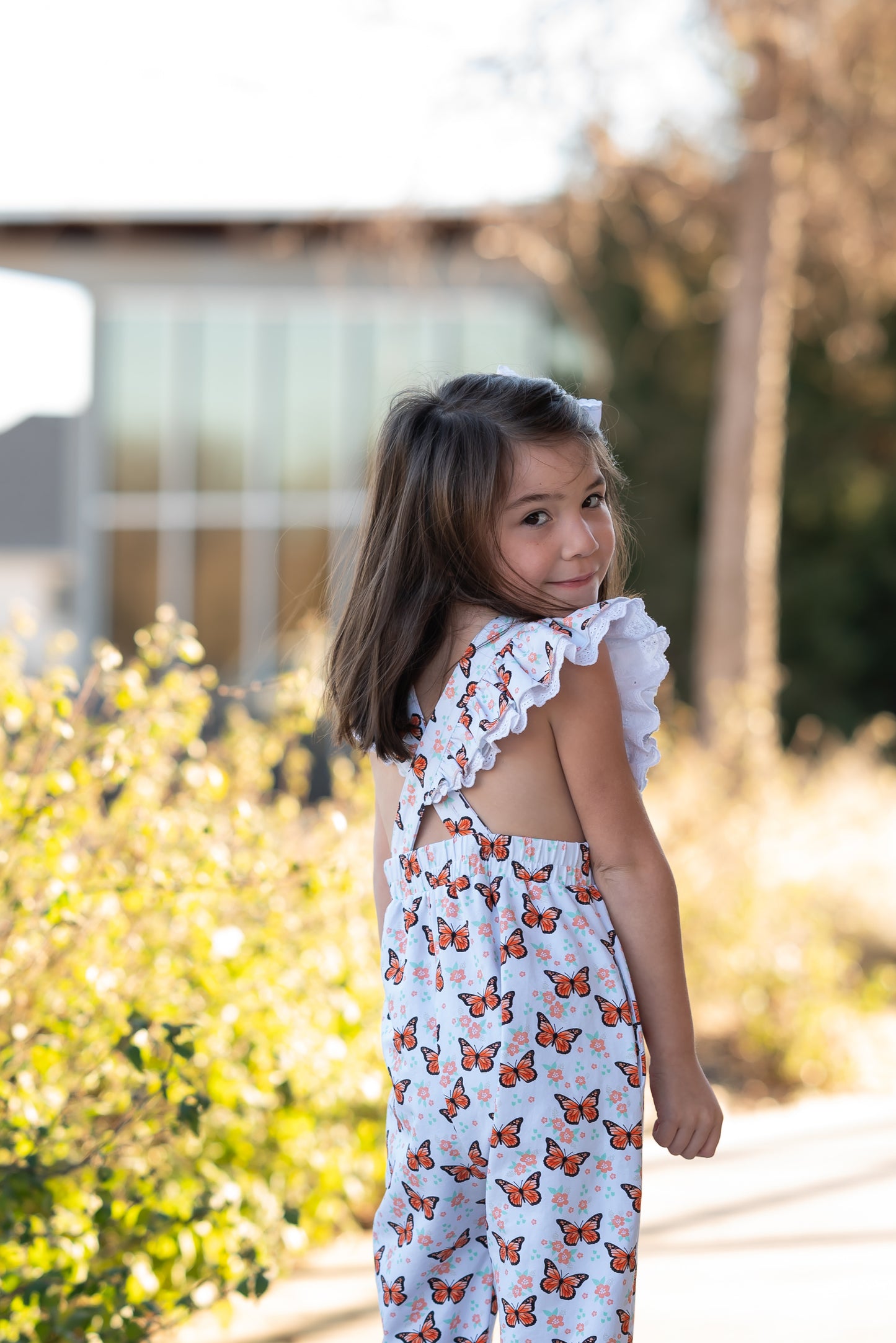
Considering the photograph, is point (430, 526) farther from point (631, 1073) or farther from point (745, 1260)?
point (745, 1260)

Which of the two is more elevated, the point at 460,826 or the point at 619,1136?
the point at 460,826

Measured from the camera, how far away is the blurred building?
17812 millimetres

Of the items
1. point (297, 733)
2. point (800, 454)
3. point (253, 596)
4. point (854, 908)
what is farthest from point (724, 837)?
point (253, 596)

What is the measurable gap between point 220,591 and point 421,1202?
16.8 m

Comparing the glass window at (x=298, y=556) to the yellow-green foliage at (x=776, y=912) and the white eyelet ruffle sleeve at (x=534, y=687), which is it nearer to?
the yellow-green foliage at (x=776, y=912)

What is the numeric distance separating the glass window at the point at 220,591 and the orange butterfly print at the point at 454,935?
54.9 feet

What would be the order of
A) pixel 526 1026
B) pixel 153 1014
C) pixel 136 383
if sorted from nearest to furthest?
pixel 526 1026, pixel 153 1014, pixel 136 383

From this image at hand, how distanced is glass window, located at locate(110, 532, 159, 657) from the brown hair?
55.7 feet

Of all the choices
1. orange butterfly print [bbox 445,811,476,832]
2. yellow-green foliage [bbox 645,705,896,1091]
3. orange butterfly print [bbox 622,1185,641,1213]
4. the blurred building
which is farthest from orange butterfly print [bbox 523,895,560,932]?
the blurred building

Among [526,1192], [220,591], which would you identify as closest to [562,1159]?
[526,1192]

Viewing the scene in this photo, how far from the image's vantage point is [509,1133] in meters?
1.65

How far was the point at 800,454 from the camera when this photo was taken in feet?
48.5

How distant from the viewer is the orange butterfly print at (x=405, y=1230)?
5.95ft

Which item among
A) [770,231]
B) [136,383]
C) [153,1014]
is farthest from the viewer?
[136,383]
